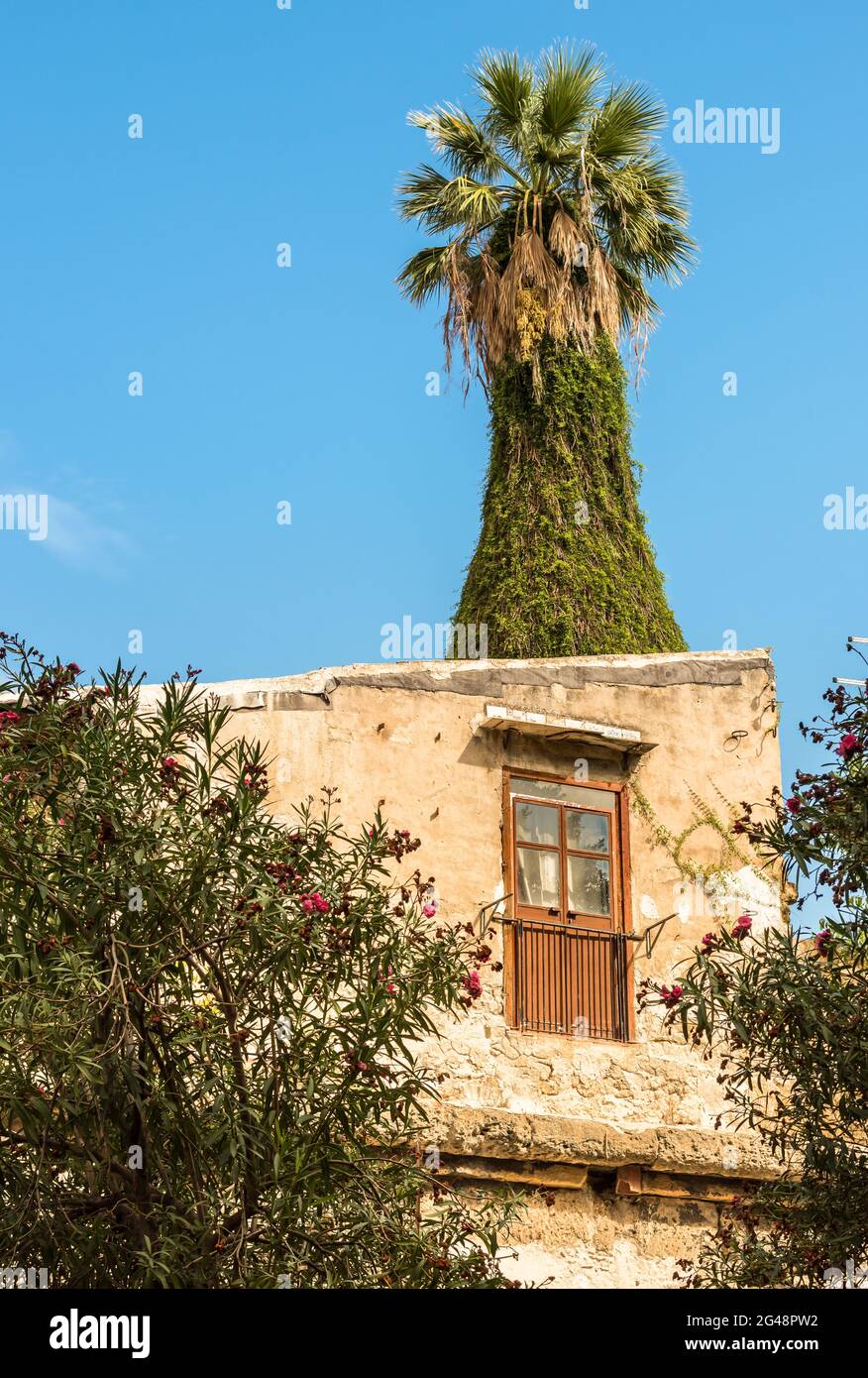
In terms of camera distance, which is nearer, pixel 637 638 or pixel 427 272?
pixel 637 638

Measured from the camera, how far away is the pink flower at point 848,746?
7.18m

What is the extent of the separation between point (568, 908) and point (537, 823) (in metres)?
0.65

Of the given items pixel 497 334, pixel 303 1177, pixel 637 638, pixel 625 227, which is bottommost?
pixel 303 1177

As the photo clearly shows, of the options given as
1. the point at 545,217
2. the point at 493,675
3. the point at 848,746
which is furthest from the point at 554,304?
the point at 848,746

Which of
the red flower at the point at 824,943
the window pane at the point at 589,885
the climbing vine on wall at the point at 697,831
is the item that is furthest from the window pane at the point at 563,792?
the red flower at the point at 824,943

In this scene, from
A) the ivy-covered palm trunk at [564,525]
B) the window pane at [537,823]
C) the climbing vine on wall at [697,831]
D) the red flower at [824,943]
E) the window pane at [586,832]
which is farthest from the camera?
the ivy-covered palm trunk at [564,525]

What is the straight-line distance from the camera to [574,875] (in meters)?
12.2

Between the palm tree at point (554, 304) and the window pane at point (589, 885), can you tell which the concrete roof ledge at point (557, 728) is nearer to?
the window pane at point (589, 885)

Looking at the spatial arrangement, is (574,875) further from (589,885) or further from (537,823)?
(537,823)
